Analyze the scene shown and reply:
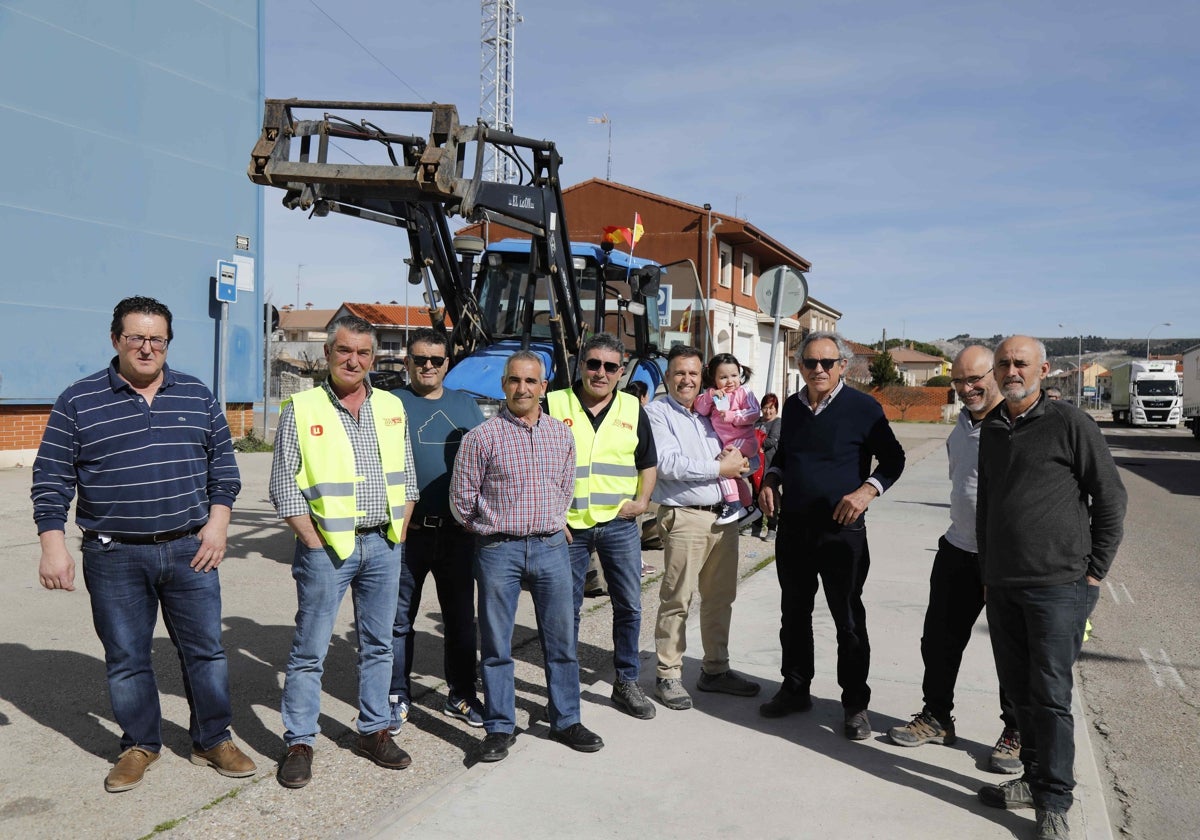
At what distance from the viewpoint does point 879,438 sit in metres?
4.77

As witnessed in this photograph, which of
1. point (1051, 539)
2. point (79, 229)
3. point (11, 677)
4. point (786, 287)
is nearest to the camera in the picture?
point (1051, 539)

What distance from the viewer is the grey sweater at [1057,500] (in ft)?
11.9

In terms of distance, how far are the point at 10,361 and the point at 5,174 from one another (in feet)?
9.27

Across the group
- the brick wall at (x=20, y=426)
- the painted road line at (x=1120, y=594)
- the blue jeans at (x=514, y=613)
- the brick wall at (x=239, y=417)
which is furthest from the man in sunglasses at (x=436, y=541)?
the brick wall at (x=239, y=417)

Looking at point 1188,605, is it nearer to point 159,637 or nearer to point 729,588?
point 729,588

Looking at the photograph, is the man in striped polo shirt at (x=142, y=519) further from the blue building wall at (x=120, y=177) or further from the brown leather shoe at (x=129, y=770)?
the blue building wall at (x=120, y=177)

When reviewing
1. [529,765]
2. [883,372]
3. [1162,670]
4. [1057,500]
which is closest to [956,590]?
[1057,500]

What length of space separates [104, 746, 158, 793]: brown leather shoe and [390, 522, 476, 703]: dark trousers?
44.5 inches

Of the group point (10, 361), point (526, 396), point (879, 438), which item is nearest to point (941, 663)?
point (879, 438)

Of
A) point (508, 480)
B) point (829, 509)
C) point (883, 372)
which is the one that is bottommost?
point (829, 509)

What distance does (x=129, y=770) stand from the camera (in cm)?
395

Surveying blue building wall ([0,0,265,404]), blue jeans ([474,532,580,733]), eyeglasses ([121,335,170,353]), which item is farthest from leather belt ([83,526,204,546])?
blue building wall ([0,0,265,404])

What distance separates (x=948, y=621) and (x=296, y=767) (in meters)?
3.00

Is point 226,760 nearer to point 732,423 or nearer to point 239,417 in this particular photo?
point 732,423
